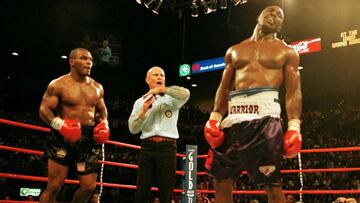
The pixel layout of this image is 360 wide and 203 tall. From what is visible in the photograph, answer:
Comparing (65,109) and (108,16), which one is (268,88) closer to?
(65,109)

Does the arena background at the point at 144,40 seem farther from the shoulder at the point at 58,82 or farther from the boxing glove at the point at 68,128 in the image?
the boxing glove at the point at 68,128

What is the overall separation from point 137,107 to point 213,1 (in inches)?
181

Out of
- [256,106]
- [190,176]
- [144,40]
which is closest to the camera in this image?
[256,106]

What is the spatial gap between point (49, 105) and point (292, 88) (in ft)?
5.18

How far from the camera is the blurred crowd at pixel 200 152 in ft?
27.3

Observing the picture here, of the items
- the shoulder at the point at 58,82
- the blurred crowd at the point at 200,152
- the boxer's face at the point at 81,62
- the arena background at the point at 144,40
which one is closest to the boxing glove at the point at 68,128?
the shoulder at the point at 58,82

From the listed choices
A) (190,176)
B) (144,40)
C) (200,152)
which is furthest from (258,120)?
(144,40)

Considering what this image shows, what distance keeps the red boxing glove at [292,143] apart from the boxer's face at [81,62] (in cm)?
154

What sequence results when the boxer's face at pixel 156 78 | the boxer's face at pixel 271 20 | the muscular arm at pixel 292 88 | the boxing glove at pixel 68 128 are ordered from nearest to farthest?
the muscular arm at pixel 292 88, the boxer's face at pixel 271 20, the boxing glove at pixel 68 128, the boxer's face at pixel 156 78

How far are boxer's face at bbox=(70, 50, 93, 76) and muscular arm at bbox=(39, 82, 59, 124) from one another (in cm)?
22

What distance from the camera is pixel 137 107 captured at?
130 inches

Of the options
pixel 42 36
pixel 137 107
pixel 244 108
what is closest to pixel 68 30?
pixel 42 36

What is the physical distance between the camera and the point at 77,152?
305cm

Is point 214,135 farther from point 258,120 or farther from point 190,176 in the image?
point 190,176
